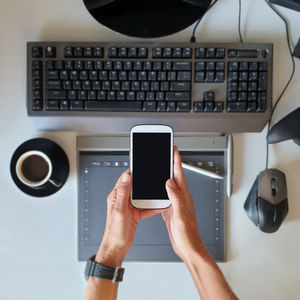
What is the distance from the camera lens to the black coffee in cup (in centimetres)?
83

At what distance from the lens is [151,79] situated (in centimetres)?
78

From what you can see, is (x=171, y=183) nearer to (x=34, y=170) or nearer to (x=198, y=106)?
Result: (x=198, y=106)

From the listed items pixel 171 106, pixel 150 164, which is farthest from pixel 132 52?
pixel 150 164

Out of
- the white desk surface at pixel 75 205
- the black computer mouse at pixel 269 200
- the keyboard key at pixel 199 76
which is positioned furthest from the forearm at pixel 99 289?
the keyboard key at pixel 199 76

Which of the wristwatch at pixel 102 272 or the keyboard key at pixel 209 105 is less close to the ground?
the keyboard key at pixel 209 105

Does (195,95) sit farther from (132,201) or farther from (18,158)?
(18,158)

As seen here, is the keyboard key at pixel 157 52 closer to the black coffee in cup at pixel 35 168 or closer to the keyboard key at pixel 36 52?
the keyboard key at pixel 36 52

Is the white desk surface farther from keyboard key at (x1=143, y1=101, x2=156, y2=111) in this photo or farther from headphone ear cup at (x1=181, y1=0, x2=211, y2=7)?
keyboard key at (x1=143, y1=101, x2=156, y2=111)

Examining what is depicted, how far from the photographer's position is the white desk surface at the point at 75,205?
847 mm

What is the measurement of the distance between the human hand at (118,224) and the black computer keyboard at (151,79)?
0.16 m

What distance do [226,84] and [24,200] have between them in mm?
523

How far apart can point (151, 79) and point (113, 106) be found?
0.10 m

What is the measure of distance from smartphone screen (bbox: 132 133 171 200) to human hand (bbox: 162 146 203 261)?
2cm

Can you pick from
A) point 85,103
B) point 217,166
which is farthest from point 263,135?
point 85,103
